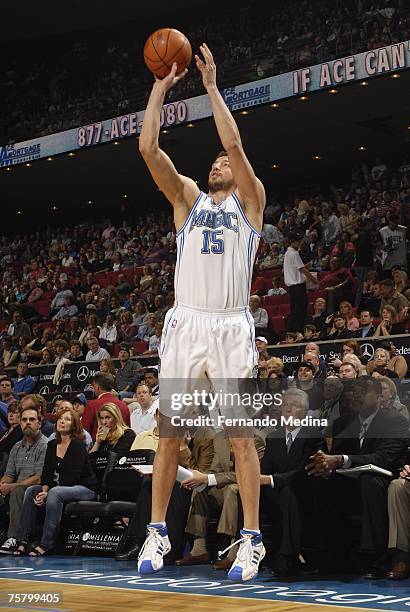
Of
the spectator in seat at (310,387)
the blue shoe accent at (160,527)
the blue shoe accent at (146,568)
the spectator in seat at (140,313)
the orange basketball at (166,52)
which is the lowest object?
the blue shoe accent at (146,568)

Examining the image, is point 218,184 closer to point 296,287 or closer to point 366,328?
point 366,328

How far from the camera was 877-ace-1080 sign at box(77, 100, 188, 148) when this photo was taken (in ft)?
56.6

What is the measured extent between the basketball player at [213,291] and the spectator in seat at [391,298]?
6535 millimetres

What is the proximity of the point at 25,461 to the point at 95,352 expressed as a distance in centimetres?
483

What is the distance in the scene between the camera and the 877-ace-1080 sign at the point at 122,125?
17250 millimetres

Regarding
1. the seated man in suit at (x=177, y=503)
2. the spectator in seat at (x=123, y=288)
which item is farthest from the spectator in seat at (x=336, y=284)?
the seated man in suit at (x=177, y=503)

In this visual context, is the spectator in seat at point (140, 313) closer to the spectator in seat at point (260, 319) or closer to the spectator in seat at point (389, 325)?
the spectator in seat at point (260, 319)

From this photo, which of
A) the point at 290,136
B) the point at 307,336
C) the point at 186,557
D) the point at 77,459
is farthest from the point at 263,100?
the point at 186,557

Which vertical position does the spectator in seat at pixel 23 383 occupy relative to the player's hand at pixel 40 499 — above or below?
above

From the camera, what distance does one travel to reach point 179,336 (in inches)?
178

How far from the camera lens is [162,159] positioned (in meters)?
4.47

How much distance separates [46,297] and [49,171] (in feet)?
12.4

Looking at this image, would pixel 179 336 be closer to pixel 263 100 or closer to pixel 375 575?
pixel 375 575

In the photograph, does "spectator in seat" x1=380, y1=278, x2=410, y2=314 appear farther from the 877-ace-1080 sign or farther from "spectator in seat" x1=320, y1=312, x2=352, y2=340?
the 877-ace-1080 sign
